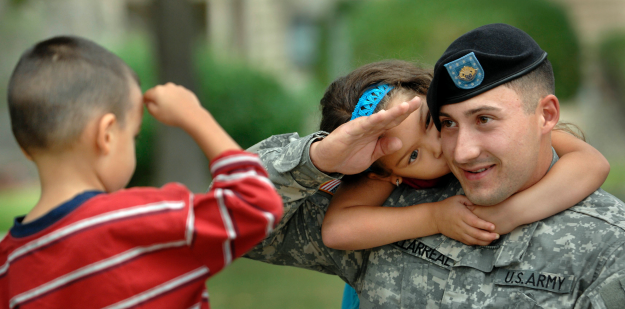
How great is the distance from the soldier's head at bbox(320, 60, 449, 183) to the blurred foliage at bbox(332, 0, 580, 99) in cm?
995

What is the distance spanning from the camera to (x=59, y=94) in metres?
1.66

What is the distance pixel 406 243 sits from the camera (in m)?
2.33

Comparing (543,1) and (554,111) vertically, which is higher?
(554,111)

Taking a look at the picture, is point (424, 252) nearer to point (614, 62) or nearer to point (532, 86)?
point (532, 86)

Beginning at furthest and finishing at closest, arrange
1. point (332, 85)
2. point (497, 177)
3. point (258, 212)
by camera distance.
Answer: point (332, 85), point (497, 177), point (258, 212)

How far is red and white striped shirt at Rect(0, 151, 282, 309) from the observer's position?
1.58m

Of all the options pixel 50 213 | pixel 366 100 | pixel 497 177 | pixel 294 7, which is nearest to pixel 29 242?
pixel 50 213

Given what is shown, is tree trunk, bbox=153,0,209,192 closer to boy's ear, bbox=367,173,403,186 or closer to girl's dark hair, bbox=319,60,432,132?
girl's dark hair, bbox=319,60,432,132

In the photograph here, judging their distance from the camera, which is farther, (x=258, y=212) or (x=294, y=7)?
(x=294, y=7)

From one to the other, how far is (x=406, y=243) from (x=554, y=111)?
75 cm

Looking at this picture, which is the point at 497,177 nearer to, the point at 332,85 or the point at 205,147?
the point at 332,85

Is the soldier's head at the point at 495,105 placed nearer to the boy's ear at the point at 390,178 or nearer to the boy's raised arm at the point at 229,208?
the boy's ear at the point at 390,178

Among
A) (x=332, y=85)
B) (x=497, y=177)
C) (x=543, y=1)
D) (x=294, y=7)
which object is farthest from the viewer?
(x=294, y=7)

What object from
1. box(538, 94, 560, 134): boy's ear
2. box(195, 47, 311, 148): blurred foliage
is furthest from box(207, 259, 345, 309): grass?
box(538, 94, 560, 134): boy's ear
